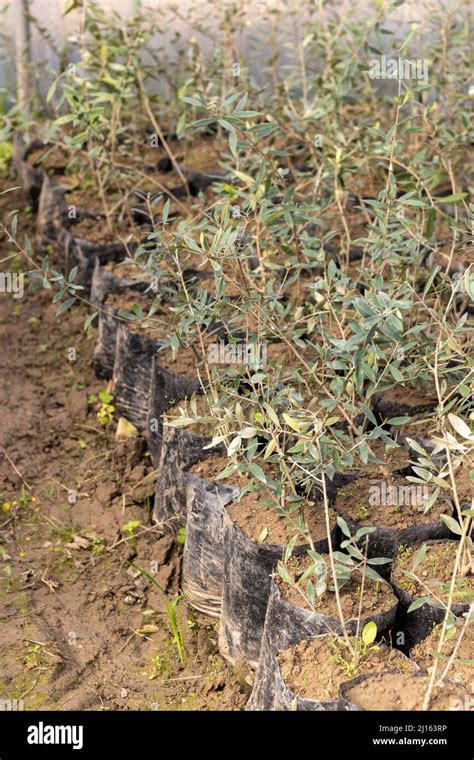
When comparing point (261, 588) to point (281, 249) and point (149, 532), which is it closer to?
point (149, 532)

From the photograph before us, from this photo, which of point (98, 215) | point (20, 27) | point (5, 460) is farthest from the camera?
point (20, 27)

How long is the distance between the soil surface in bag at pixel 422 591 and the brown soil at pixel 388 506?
0.41 ft

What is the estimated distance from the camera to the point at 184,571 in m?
3.21

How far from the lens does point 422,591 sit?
2664 mm

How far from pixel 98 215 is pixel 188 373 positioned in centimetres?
166

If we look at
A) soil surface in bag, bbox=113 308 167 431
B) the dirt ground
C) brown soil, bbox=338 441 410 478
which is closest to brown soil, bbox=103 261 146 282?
soil surface in bag, bbox=113 308 167 431

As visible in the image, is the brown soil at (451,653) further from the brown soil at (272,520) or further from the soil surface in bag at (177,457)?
the soil surface in bag at (177,457)

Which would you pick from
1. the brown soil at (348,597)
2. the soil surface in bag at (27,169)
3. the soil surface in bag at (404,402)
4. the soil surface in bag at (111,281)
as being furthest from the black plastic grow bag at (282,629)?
the soil surface in bag at (27,169)

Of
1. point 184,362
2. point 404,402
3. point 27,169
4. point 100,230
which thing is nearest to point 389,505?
point 404,402

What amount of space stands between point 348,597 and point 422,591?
0.75ft

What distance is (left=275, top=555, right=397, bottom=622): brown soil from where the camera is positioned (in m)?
2.53

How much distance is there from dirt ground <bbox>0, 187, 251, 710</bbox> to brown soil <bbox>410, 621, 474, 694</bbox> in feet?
1.87

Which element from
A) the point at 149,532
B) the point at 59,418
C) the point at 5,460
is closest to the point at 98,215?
the point at 59,418

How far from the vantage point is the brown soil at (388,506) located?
2.89 m
